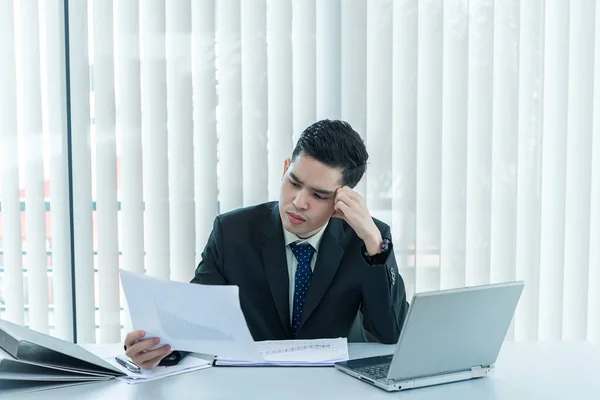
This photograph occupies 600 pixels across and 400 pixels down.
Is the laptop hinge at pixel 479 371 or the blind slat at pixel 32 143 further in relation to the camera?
the blind slat at pixel 32 143

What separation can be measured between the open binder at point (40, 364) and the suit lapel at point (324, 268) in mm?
622

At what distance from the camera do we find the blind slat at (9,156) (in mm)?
2426

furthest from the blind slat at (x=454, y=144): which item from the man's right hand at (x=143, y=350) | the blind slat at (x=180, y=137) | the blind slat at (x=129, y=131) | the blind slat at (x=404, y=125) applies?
the man's right hand at (x=143, y=350)

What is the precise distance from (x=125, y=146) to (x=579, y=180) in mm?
1654

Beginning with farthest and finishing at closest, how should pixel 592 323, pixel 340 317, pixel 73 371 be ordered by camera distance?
1. pixel 592 323
2. pixel 340 317
3. pixel 73 371

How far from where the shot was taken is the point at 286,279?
6.75 feet

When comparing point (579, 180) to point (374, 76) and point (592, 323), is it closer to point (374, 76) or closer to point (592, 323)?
point (592, 323)

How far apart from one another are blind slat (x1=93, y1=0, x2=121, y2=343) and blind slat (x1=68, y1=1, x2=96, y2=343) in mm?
43

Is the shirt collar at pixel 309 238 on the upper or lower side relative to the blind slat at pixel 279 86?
lower

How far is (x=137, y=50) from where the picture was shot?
2.40 metres

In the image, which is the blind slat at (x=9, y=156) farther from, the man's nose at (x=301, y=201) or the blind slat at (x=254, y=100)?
the man's nose at (x=301, y=201)

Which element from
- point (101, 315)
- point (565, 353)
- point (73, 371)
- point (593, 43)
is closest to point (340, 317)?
point (565, 353)

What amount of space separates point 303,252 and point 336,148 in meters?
0.33

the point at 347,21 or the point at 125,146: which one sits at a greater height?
the point at 347,21
